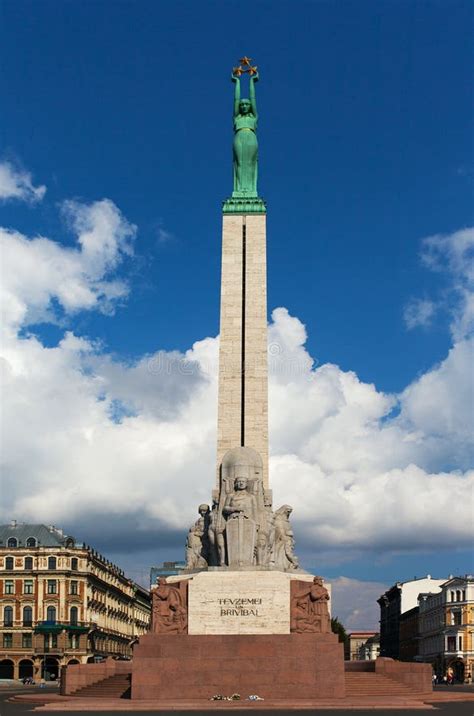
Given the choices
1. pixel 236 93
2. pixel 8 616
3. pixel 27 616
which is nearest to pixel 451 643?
pixel 27 616

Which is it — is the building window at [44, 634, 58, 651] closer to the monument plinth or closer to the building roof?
the building roof

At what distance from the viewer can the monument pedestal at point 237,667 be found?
27719 millimetres

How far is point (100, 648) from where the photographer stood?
91500 mm

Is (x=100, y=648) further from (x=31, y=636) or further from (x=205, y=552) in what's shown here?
(x=205, y=552)

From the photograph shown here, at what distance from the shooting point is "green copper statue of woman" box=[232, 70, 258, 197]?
160ft

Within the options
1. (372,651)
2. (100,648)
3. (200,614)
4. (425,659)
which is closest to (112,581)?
(100,648)

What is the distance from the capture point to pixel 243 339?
148 feet

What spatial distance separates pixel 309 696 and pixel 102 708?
6.25 meters

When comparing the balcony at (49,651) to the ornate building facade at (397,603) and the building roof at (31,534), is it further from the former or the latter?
the ornate building facade at (397,603)

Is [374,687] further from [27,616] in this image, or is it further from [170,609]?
[27,616]

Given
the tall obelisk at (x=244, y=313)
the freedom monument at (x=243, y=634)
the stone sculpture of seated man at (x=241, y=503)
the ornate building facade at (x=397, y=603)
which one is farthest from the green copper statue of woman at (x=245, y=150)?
the ornate building facade at (x=397, y=603)

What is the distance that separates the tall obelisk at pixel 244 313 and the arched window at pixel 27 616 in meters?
47.5

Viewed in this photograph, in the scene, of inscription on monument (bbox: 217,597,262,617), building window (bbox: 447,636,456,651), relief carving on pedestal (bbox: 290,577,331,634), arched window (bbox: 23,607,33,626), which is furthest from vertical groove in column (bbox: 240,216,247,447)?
building window (bbox: 447,636,456,651)

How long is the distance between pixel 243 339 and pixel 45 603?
48.4 metres
